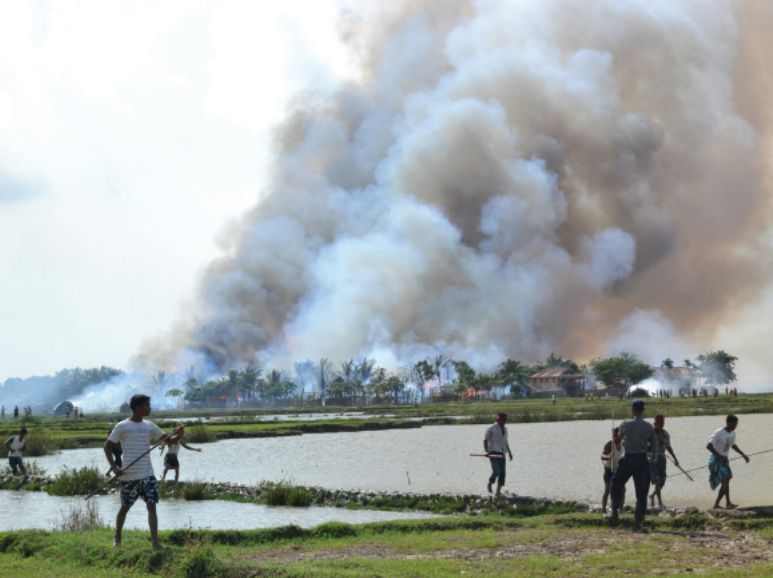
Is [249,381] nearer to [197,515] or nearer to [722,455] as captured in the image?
[197,515]

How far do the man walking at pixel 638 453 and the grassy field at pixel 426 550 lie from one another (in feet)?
2.04

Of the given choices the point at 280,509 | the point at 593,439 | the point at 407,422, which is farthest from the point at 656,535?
the point at 407,422

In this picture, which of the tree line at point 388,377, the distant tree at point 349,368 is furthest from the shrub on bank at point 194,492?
the distant tree at point 349,368

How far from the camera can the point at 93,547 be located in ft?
37.8

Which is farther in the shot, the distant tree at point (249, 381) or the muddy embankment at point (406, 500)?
the distant tree at point (249, 381)

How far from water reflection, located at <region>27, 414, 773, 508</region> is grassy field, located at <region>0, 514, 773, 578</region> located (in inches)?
170

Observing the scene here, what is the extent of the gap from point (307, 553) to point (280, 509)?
7.65 meters

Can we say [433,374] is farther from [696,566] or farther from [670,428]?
[696,566]

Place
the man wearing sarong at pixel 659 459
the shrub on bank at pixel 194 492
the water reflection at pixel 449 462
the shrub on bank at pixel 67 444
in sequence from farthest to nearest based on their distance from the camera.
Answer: the shrub on bank at pixel 67 444
the shrub on bank at pixel 194 492
the water reflection at pixel 449 462
the man wearing sarong at pixel 659 459

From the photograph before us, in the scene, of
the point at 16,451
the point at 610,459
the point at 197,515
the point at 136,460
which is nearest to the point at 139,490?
the point at 136,460

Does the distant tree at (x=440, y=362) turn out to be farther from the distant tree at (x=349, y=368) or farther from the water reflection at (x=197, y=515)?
the water reflection at (x=197, y=515)

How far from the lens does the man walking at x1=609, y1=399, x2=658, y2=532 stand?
42.2ft

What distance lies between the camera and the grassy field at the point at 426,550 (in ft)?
32.3

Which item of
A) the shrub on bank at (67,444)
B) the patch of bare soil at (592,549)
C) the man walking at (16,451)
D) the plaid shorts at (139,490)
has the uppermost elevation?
the plaid shorts at (139,490)
